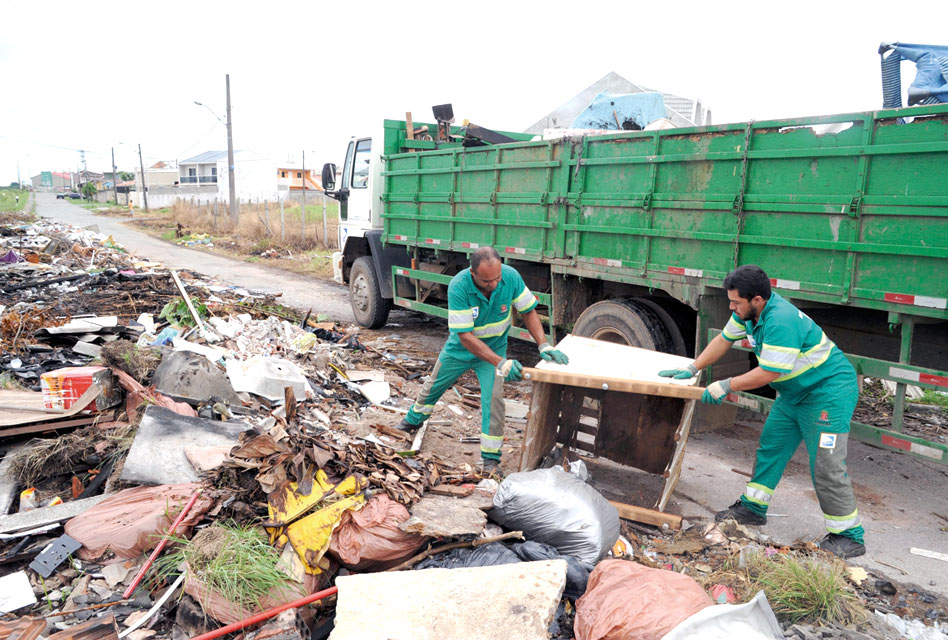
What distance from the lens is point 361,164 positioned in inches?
370

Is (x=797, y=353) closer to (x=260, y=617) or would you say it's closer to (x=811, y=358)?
(x=811, y=358)

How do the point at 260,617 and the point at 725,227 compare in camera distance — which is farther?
the point at 725,227

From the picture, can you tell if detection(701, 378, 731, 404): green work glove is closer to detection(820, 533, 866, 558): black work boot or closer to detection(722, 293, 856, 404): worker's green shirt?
detection(722, 293, 856, 404): worker's green shirt

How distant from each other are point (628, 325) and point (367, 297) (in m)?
4.99

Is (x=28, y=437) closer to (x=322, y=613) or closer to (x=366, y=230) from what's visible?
(x=322, y=613)

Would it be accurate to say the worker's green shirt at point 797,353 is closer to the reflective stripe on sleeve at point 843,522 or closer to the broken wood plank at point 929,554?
the reflective stripe on sleeve at point 843,522

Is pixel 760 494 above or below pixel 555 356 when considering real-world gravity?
below

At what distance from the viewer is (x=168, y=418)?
4.23 meters

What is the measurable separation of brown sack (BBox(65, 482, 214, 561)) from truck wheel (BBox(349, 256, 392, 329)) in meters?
5.86

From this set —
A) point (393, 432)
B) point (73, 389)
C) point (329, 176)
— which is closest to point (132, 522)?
point (73, 389)

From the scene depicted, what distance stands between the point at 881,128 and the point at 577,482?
2776 mm

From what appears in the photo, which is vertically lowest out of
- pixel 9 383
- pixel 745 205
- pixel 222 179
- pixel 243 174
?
pixel 9 383

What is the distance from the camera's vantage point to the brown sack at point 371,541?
3068 millimetres

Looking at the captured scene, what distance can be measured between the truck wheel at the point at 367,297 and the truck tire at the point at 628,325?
410cm
